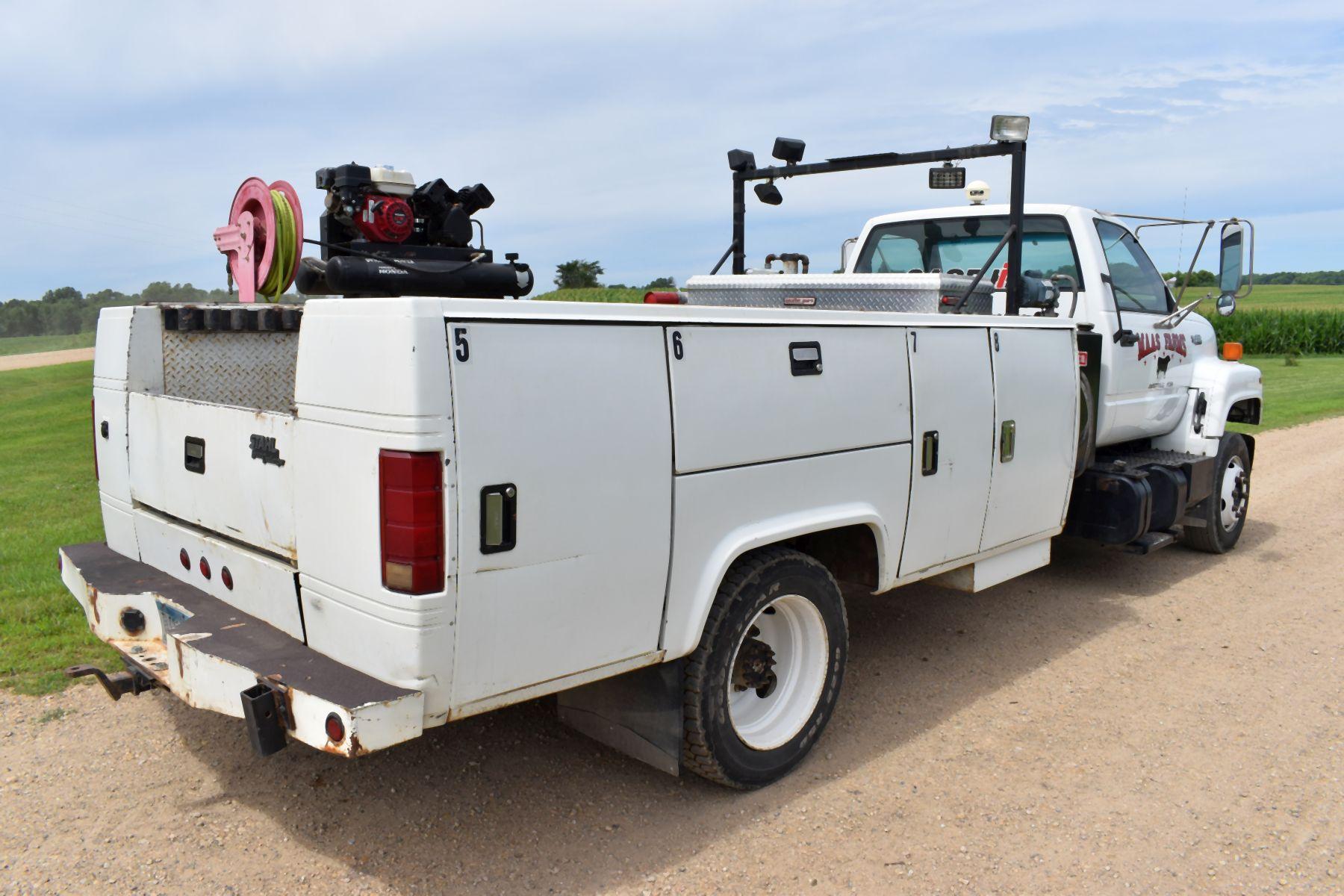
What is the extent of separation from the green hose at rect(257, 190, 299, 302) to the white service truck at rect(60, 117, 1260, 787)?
0.38 metres

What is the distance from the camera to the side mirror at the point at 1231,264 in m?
6.32

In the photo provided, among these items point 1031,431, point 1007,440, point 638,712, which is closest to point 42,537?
point 638,712

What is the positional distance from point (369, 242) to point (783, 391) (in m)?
2.32

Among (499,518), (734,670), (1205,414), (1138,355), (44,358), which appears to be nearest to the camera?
(499,518)

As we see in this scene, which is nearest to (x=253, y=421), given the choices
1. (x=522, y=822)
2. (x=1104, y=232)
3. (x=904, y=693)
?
(x=522, y=822)

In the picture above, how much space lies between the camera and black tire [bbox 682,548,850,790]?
3559mm

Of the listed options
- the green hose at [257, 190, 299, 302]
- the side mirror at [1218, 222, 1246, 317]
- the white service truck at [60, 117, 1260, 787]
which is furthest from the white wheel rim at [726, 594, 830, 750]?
the side mirror at [1218, 222, 1246, 317]

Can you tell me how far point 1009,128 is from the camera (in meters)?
5.20

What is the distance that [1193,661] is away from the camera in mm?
5324

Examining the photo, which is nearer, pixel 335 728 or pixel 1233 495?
pixel 335 728

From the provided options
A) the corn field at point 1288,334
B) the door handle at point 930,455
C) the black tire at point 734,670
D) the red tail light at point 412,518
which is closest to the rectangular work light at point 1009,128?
the door handle at point 930,455

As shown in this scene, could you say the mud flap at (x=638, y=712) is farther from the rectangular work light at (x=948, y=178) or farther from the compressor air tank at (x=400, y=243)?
the rectangular work light at (x=948, y=178)

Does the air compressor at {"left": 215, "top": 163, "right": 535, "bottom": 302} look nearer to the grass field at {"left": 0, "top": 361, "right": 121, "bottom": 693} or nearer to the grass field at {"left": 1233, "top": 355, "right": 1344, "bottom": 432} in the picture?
the grass field at {"left": 0, "top": 361, "right": 121, "bottom": 693}

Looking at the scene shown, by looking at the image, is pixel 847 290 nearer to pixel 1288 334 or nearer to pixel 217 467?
pixel 217 467
